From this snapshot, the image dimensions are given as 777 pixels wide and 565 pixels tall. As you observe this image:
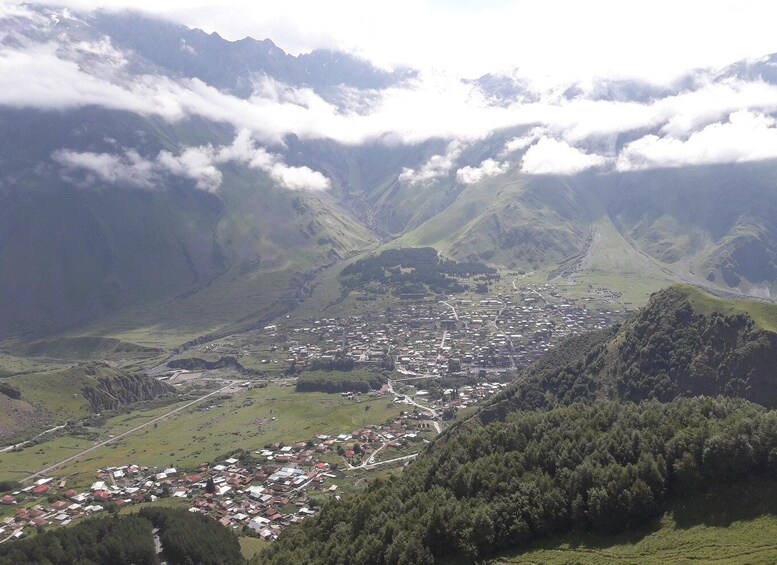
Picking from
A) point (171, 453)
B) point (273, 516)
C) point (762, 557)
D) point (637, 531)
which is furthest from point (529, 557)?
point (171, 453)

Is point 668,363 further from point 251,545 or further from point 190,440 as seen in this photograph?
point 190,440

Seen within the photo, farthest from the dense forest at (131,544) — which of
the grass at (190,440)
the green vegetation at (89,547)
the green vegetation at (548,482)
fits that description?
the grass at (190,440)

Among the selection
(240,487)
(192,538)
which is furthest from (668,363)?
(192,538)

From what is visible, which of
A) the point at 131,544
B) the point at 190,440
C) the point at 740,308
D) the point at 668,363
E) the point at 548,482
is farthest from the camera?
the point at 190,440

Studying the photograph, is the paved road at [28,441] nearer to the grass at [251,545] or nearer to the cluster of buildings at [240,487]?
the cluster of buildings at [240,487]

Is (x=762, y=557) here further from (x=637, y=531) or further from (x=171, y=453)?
(x=171, y=453)

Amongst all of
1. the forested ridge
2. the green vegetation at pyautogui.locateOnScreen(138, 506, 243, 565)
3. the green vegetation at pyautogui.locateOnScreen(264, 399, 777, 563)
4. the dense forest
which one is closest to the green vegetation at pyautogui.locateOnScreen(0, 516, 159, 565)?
the dense forest

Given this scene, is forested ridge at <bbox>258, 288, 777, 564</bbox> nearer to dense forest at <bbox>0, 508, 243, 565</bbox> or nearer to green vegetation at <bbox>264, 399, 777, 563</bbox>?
green vegetation at <bbox>264, 399, 777, 563</bbox>
